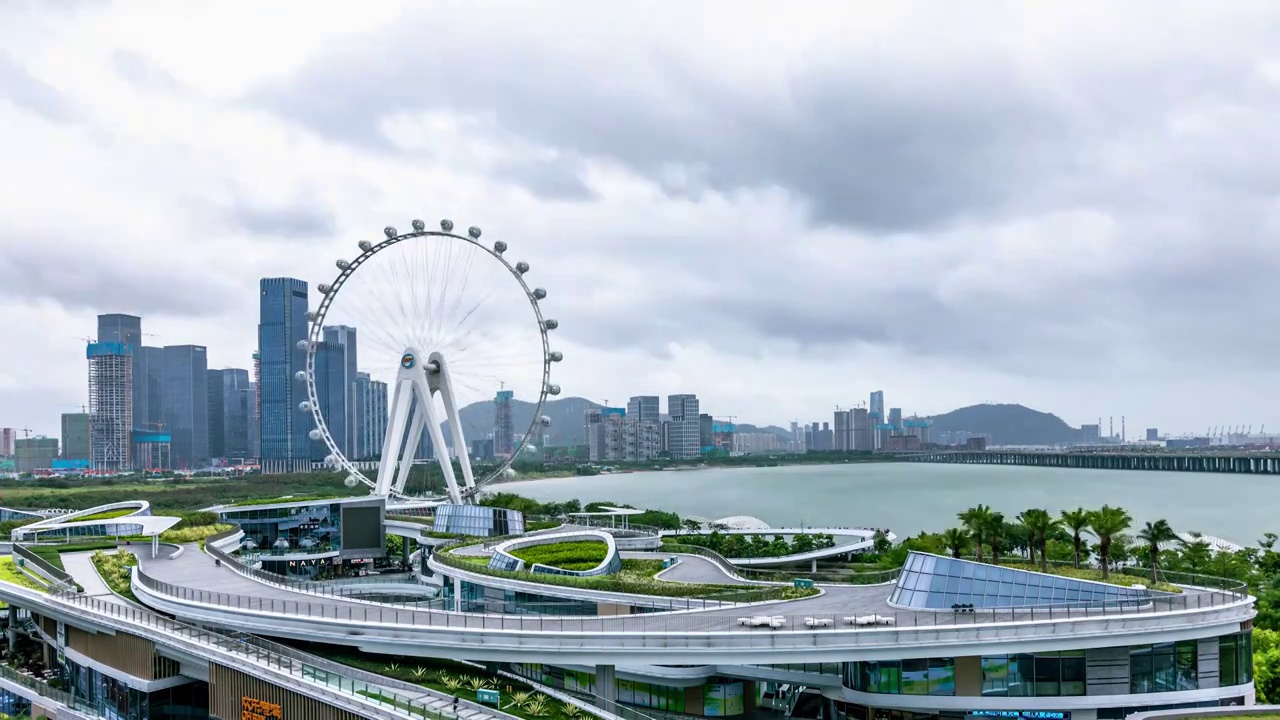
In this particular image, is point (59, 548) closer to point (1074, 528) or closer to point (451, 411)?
point (451, 411)

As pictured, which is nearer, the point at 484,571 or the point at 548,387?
the point at 484,571

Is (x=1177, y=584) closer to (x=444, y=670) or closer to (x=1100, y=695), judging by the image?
(x=1100, y=695)

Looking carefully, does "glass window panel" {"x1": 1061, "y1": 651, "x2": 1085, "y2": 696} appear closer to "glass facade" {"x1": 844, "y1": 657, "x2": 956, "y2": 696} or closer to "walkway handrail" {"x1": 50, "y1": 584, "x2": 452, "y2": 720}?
"glass facade" {"x1": 844, "y1": 657, "x2": 956, "y2": 696}

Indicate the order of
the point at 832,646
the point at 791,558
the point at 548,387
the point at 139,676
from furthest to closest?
the point at 548,387
the point at 791,558
the point at 139,676
the point at 832,646

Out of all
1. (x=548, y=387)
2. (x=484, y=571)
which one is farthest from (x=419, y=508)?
(x=484, y=571)

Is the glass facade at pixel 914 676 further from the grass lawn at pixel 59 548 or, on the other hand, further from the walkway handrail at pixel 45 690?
the grass lawn at pixel 59 548

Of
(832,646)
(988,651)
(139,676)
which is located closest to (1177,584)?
(988,651)

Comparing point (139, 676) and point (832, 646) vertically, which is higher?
point (832, 646)

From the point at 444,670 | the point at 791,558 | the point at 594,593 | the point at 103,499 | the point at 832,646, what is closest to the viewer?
the point at 832,646

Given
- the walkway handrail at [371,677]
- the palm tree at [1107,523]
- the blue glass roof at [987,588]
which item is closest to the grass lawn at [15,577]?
the walkway handrail at [371,677]
